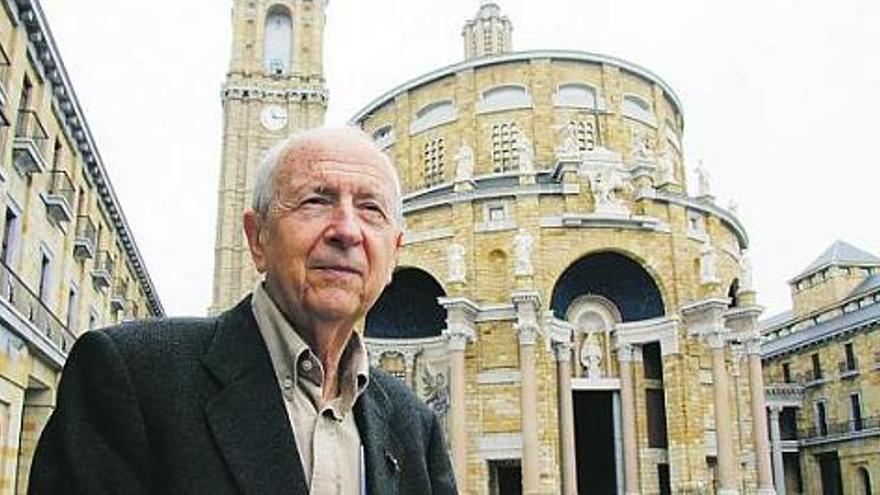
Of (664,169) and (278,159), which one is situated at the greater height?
(664,169)

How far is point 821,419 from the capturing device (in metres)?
49.4

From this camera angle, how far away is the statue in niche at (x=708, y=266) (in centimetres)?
3205

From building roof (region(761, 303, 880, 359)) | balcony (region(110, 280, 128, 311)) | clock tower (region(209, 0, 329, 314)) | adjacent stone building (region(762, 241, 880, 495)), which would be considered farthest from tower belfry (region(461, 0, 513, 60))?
balcony (region(110, 280, 128, 311))

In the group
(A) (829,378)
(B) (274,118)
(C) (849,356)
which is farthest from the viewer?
(B) (274,118)

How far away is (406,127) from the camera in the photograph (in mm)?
39562

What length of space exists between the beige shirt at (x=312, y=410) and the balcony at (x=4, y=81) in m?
15.2

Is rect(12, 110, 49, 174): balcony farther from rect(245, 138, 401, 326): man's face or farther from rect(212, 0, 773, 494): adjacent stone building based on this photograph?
rect(245, 138, 401, 326): man's face

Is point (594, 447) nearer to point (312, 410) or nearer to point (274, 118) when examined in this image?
point (274, 118)

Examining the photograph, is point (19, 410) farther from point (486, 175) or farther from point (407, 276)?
point (486, 175)

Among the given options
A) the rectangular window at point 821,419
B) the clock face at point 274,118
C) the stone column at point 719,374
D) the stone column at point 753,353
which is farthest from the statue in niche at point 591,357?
the clock face at point 274,118

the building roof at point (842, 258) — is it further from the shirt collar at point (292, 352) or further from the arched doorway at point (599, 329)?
the shirt collar at point (292, 352)

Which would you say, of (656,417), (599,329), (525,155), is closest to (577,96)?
(525,155)

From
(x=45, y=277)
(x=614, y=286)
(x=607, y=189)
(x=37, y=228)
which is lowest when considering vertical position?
(x=45, y=277)

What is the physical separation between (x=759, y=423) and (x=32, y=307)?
25.5 m
